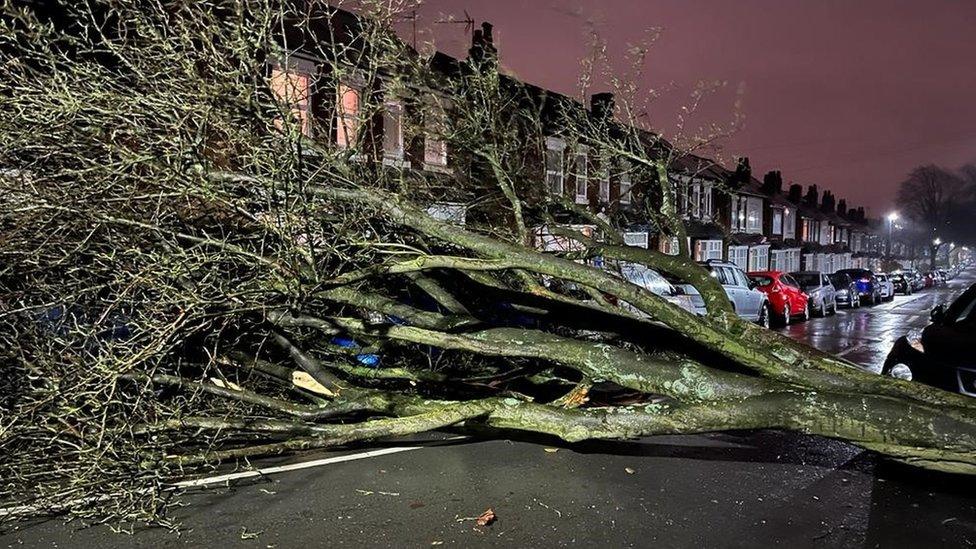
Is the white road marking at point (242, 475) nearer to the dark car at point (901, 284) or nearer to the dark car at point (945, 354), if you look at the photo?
the dark car at point (945, 354)

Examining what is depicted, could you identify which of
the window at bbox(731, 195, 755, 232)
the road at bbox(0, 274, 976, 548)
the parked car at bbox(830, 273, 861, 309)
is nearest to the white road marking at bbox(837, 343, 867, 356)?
the road at bbox(0, 274, 976, 548)

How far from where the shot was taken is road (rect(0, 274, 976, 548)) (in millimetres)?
4348

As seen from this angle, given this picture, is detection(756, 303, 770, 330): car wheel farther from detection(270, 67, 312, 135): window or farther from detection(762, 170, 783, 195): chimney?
A: detection(762, 170, 783, 195): chimney

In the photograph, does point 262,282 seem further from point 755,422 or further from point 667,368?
point 755,422

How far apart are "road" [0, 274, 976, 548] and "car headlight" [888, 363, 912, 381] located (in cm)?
80

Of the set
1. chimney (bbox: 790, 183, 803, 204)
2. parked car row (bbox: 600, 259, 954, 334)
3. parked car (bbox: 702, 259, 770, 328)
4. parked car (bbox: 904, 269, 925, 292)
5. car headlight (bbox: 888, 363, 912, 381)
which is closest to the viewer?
car headlight (bbox: 888, 363, 912, 381)

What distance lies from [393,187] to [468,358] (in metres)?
2.74

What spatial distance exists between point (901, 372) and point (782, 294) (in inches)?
541

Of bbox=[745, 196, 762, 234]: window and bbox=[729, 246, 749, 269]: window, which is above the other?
bbox=[745, 196, 762, 234]: window

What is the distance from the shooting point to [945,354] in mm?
5852

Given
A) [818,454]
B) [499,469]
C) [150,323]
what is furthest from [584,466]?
[150,323]

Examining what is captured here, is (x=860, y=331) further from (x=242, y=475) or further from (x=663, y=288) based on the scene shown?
(x=242, y=475)

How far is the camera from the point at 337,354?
7.16 metres

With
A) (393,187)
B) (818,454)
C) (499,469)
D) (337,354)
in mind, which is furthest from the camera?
(393,187)
